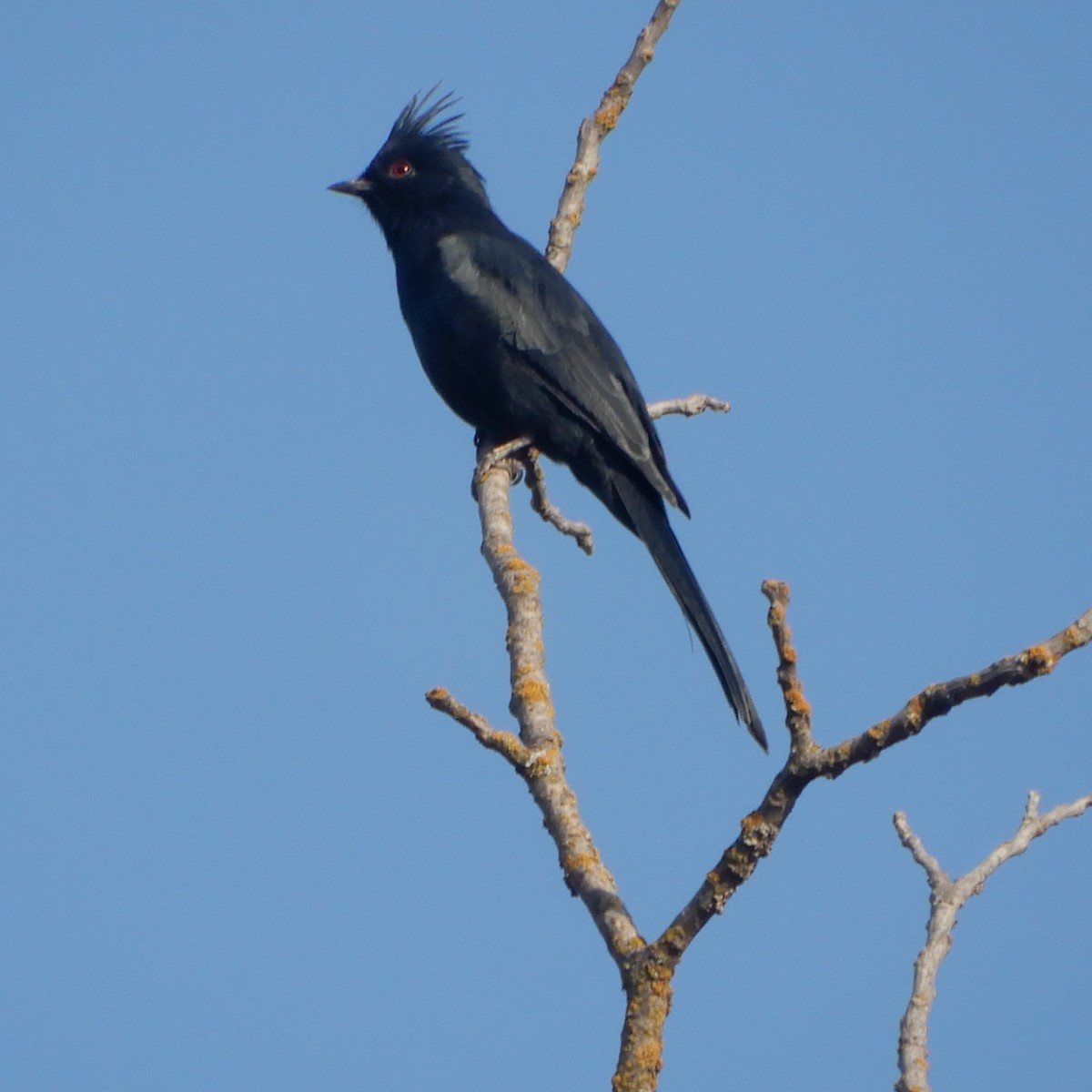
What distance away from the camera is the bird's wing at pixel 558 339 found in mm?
5953

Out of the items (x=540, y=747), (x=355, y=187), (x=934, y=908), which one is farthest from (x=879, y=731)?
(x=355, y=187)

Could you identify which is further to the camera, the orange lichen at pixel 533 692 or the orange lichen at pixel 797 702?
the orange lichen at pixel 533 692

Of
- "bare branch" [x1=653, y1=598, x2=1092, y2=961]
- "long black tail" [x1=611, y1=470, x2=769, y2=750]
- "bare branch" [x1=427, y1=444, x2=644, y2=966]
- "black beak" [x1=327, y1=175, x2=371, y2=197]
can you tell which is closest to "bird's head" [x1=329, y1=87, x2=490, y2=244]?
"black beak" [x1=327, y1=175, x2=371, y2=197]

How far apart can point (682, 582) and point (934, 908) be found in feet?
9.16

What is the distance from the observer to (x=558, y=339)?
6.08m

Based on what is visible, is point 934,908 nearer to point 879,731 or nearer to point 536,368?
point 879,731

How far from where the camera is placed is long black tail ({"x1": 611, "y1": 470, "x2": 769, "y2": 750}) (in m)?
4.59

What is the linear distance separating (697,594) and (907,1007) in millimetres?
2889

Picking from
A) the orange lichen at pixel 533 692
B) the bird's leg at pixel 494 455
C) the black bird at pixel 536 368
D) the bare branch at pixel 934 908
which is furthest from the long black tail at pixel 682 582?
the bare branch at pixel 934 908

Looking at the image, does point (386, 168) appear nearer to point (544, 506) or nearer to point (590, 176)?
point (590, 176)

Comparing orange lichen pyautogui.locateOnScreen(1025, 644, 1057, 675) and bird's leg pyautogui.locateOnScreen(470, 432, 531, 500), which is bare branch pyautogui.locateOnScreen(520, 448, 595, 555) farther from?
orange lichen pyautogui.locateOnScreen(1025, 644, 1057, 675)

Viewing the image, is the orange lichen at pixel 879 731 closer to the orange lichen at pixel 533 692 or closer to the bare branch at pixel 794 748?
the bare branch at pixel 794 748

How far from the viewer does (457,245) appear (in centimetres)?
630

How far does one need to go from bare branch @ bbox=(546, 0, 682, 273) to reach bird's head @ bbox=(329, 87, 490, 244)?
29.4 inches
